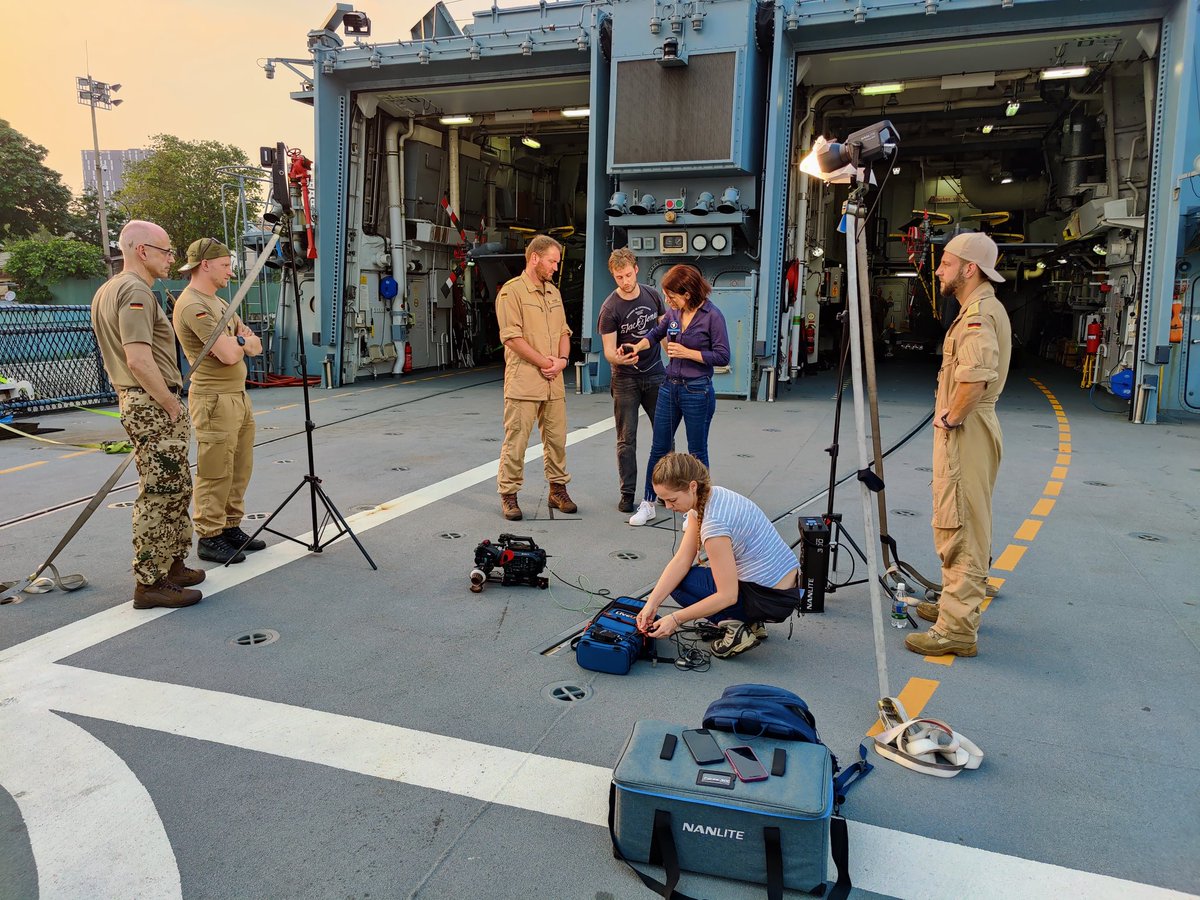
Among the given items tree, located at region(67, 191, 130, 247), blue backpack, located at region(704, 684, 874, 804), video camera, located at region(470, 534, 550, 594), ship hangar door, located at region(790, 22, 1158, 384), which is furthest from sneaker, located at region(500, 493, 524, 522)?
tree, located at region(67, 191, 130, 247)

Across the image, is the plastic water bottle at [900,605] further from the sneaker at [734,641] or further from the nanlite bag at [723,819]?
the nanlite bag at [723,819]

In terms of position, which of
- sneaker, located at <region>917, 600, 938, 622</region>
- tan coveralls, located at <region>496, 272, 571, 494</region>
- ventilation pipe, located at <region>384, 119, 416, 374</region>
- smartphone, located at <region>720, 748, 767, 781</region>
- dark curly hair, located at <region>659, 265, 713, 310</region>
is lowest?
sneaker, located at <region>917, 600, 938, 622</region>

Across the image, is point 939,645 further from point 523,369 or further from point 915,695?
point 523,369

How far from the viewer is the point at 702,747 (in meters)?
2.60

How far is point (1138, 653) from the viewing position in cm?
405

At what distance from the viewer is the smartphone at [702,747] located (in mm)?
2549

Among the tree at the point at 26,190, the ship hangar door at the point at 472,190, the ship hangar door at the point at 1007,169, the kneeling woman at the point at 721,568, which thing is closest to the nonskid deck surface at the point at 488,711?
the kneeling woman at the point at 721,568

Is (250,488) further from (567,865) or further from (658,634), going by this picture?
(567,865)

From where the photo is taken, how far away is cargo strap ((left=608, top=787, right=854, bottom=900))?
2348 millimetres

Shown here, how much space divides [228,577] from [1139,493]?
7.51m

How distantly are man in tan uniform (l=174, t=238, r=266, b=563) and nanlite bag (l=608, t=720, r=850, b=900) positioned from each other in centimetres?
366

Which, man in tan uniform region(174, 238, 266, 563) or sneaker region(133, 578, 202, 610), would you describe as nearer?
sneaker region(133, 578, 202, 610)

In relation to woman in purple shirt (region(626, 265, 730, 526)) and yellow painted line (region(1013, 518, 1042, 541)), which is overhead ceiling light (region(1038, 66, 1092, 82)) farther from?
woman in purple shirt (region(626, 265, 730, 526))

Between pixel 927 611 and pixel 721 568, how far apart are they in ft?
5.09
